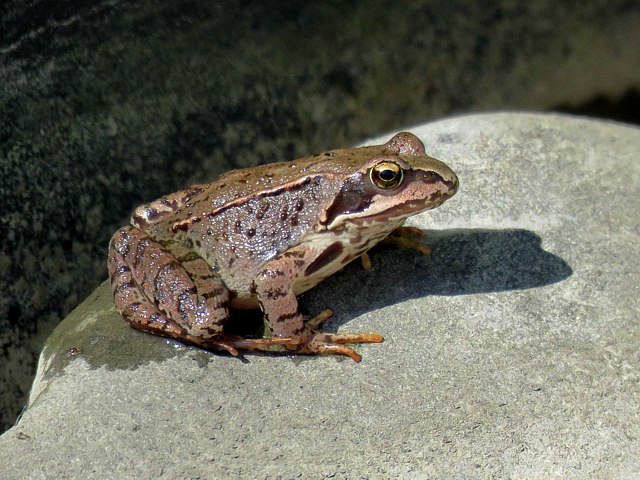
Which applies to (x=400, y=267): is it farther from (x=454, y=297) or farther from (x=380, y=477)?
(x=380, y=477)

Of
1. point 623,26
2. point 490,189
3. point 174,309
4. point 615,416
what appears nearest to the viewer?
point 615,416

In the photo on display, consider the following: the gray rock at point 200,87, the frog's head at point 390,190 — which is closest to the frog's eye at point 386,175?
the frog's head at point 390,190

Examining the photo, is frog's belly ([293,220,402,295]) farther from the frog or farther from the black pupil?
the black pupil

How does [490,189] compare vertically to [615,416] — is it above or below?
above

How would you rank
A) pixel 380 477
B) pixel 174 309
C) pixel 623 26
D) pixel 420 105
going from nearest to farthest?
pixel 380 477 → pixel 174 309 → pixel 420 105 → pixel 623 26

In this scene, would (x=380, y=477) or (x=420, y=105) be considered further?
(x=420, y=105)

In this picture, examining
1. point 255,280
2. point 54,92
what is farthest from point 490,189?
point 54,92

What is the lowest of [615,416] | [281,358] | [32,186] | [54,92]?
[615,416]
